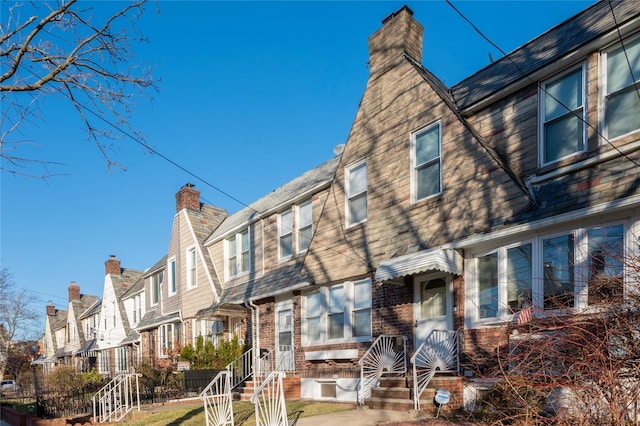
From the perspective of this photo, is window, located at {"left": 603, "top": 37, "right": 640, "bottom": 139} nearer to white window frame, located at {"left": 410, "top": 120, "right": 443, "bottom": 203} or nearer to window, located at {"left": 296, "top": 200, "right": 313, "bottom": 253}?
white window frame, located at {"left": 410, "top": 120, "right": 443, "bottom": 203}

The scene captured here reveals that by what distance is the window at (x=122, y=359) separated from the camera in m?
30.0

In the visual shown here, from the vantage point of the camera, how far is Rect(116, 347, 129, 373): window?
30.0m

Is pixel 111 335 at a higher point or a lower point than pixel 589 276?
lower

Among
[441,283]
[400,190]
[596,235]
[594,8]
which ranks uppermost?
[594,8]

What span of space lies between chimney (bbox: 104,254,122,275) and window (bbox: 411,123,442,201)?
29.4 meters

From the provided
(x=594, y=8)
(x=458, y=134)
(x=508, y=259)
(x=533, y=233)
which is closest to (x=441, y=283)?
(x=508, y=259)

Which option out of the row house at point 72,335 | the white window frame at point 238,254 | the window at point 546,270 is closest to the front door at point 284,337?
the white window frame at point 238,254

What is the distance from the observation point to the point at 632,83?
26.4ft

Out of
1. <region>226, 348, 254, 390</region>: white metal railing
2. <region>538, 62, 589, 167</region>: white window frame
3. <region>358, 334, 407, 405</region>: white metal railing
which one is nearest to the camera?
<region>538, 62, 589, 167</region>: white window frame

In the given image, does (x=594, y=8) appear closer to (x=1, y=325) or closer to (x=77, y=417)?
(x=77, y=417)

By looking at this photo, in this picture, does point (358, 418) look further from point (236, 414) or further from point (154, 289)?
point (154, 289)

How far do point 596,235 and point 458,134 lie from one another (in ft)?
11.3

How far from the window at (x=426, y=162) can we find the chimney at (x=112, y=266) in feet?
96.5

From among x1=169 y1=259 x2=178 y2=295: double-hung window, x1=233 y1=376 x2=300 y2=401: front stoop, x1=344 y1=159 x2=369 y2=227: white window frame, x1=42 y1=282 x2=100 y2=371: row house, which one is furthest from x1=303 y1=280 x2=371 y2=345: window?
x1=42 y1=282 x2=100 y2=371: row house
